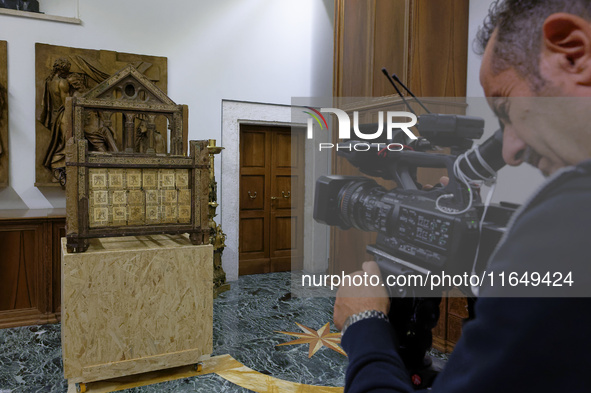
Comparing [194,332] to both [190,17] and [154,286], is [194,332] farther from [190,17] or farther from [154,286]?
[190,17]

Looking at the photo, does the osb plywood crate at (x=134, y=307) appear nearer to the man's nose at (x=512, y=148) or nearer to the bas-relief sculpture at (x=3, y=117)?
the bas-relief sculpture at (x=3, y=117)

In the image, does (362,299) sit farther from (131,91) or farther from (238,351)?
(238,351)

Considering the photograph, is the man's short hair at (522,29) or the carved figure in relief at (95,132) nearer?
the man's short hair at (522,29)

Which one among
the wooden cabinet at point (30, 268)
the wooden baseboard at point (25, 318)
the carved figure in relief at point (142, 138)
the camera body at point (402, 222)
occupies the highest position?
the carved figure in relief at point (142, 138)

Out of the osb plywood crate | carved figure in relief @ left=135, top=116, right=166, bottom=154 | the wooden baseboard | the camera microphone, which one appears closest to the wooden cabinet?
the wooden baseboard

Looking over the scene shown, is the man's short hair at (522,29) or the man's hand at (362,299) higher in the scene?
the man's short hair at (522,29)

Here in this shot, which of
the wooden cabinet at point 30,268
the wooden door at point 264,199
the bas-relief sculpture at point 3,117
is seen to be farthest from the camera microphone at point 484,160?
the wooden door at point 264,199

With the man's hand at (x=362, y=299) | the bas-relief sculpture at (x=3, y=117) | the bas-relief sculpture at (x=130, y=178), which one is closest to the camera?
the man's hand at (x=362, y=299)

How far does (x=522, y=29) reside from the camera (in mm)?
528

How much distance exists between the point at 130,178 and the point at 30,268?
208 centimetres

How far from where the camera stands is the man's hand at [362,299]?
2.28 feet

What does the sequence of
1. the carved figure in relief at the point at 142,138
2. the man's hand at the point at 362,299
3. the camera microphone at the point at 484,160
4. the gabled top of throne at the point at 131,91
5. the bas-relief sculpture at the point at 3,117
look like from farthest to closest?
the carved figure in relief at the point at 142,138, the bas-relief sculpture at the point at 3,117, the gabled top of throne at the point at 131,91, the man's hand at the point at 362,299, the camera microphone at the point at 484,160

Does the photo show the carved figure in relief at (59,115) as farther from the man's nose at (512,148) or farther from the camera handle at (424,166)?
the man's nose at (512,148)

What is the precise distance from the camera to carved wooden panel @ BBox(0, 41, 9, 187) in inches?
165
